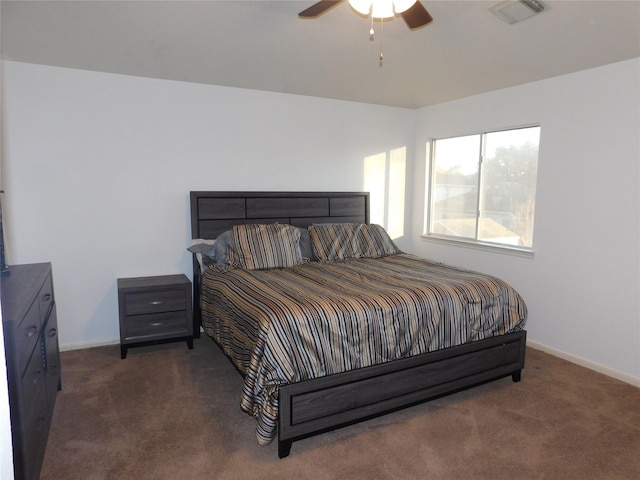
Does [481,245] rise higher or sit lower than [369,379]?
higher

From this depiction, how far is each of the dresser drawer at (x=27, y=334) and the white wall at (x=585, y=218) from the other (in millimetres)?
3644

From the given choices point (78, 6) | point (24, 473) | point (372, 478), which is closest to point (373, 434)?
point (372, 478)

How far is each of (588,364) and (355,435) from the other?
2.11 m

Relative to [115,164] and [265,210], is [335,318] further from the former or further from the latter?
[115,164]

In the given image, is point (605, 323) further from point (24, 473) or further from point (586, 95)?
point (24, 473)

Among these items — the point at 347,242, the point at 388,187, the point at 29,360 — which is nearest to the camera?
the point at 29,360

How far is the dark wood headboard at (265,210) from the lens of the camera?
3.84 meters

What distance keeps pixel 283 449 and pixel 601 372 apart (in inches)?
99.7

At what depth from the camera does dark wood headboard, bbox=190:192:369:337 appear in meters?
3.84

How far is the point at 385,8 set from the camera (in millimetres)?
1941

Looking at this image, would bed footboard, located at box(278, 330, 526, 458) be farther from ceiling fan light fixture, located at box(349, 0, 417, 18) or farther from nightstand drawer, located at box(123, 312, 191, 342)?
ceiling fan light fixture, located at box(349, 0, 417, 18)

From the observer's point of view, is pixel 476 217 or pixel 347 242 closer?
pixel 347 242

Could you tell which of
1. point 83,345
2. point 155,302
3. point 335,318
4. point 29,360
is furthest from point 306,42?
point 83,345

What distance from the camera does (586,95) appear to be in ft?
10.7
